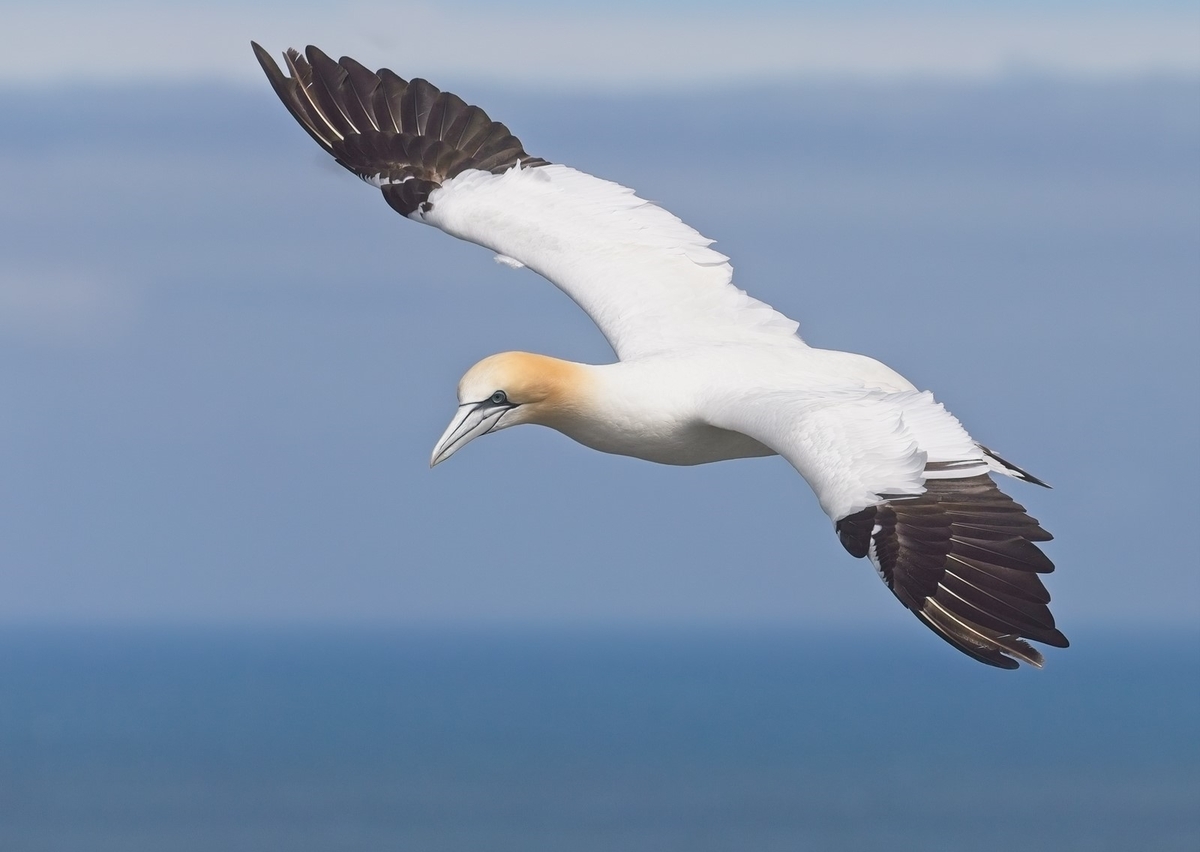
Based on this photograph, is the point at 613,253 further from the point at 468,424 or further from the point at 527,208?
the point at 468,424

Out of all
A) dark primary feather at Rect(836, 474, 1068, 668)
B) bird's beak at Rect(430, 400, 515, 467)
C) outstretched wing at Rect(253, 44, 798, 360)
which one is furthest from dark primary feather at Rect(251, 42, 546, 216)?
dark primary feather at Rect(836, 474, 1068, 668)

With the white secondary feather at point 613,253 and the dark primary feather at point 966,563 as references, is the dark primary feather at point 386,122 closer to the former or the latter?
the white secondary feather at point 613,253

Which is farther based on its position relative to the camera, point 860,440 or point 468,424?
point 468,424

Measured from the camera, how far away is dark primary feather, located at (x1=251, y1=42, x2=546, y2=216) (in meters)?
17.9

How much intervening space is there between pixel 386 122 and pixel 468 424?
458cm

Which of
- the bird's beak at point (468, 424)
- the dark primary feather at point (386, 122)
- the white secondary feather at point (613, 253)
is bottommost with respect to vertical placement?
the bird's beak at point (468, 424)

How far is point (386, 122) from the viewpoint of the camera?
18234 mm

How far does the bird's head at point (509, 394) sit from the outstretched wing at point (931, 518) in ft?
6.31

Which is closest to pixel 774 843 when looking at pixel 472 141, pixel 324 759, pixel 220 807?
pixel 220 807

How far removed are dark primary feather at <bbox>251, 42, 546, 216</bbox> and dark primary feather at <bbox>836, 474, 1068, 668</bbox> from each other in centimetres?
656

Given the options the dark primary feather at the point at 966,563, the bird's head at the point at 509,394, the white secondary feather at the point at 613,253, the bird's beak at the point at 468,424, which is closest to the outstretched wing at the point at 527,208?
the white secondary feather at the point at 613,253

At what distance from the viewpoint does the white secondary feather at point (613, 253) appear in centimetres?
1622

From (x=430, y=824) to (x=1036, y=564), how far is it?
13953 cm

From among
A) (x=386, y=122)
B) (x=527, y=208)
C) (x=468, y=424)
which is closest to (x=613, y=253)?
(x=527, y=208)
